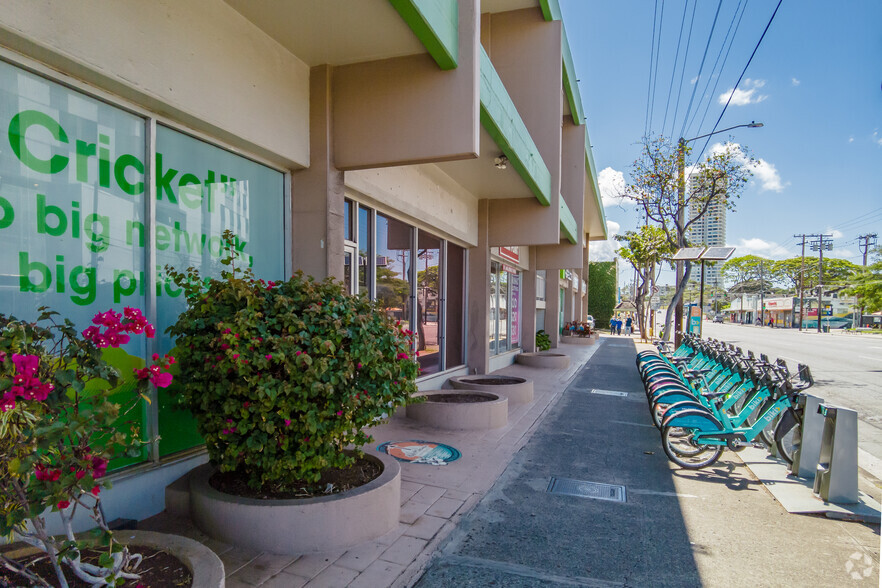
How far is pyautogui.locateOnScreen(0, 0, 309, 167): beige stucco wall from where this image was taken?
3180 millimetres

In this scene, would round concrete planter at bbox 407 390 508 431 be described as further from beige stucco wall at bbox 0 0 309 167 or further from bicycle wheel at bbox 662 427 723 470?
beige stucco wall at bbox 0 0 309 167

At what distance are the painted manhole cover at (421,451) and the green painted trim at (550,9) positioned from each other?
9215mm

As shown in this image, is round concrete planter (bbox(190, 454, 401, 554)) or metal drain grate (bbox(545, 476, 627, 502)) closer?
round concrete planter (bbox(190, 454, 401, 554))

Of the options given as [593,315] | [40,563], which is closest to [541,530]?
[40,563]

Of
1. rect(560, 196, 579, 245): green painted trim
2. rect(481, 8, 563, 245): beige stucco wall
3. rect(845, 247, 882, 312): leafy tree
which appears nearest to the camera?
rect(481, 8, 563, 245): beige stucco wall

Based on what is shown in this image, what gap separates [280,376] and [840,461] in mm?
4737

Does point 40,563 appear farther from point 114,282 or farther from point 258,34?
point 258,34

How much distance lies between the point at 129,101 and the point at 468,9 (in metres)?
3.39

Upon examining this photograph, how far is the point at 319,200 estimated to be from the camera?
541 cm

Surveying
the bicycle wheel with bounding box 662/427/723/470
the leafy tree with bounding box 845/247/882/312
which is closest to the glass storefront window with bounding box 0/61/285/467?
the bicycle wheel with bounding box 662/427/723/470

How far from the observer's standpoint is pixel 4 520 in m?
1.91

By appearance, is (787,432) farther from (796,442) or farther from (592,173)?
(592,173)

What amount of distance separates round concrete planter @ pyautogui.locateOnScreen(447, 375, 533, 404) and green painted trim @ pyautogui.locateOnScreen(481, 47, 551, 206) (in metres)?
3.55

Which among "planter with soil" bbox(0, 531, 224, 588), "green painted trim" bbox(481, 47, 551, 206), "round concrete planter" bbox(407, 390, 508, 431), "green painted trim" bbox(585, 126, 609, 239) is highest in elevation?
"green painted trim" bbox(585, 126, 609, 239)
